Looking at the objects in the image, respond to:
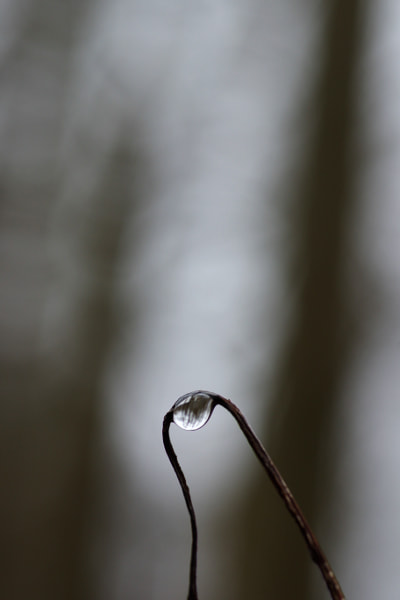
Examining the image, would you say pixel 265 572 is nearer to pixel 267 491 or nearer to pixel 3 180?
pixel 267 491

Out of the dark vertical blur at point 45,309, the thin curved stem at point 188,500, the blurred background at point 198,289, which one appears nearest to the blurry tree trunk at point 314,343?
the blurred background at point 198,289

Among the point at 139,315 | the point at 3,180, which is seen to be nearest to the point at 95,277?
the point at 139,315

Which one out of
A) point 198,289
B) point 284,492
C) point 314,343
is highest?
point 198,289

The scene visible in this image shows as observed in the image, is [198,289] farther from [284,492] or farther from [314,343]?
[284,492]

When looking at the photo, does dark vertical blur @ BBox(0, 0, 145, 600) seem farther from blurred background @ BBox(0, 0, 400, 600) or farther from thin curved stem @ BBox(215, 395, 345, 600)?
thin curved stem @ BBox(215, 395, 345, 600)

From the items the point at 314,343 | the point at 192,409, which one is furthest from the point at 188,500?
the point at 314,343

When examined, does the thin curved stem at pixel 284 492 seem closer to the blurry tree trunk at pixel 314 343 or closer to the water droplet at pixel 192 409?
the water droplet at pixel 192 409
